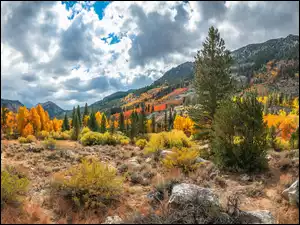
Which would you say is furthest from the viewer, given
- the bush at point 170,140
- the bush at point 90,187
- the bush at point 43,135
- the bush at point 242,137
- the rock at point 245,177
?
the bush at point 43,135

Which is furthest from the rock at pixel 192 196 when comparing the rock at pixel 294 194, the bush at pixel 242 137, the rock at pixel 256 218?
the bush at pixel 242 137

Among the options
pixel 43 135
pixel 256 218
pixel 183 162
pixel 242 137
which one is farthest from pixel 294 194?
pixel 43 135

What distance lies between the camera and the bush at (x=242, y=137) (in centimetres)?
1047

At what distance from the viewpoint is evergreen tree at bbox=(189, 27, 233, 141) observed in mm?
18484

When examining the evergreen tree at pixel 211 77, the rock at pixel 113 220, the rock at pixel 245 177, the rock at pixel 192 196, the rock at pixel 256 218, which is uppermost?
the evergreen tree at pixel 211 77

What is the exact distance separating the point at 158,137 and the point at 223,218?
42.4 feet

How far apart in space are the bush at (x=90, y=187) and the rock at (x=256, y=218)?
3777mm

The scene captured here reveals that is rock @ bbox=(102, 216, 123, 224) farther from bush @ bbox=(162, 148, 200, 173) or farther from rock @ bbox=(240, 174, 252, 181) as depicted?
rock @ bbox=(240, 174, 252, 181)

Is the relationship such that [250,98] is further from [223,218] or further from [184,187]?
[223,218]

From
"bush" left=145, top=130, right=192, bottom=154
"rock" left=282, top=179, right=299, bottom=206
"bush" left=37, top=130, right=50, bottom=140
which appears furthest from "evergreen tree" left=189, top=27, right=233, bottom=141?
"bush" left=37, top=130, right=50, bottom=140

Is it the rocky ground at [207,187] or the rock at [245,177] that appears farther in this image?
the rock at [245,177]

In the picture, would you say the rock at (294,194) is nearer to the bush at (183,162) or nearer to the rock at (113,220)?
the bush at (183,162)

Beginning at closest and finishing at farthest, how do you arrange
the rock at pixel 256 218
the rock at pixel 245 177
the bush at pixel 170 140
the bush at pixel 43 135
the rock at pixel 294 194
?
the rock at pixel 256 218, the rock at pixel 294 194, the rock at pixel 245 177, the bush at pixel 170 140, the bush at pixel 43 135

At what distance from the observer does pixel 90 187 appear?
268 inches
